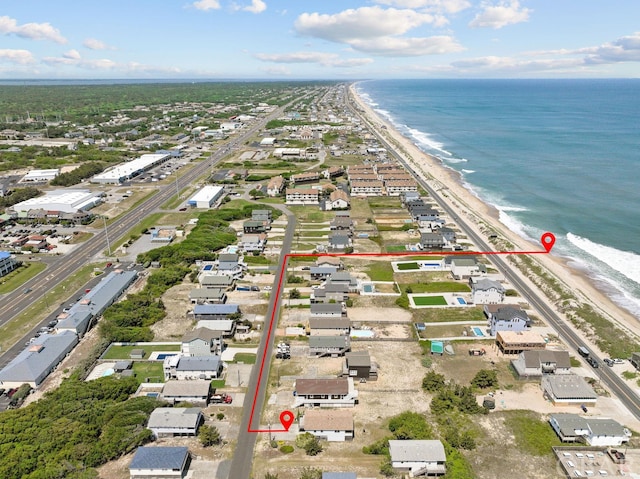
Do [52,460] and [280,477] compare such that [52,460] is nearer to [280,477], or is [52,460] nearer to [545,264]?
[280,477]

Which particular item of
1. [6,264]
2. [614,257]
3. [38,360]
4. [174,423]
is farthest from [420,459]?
[6,264]

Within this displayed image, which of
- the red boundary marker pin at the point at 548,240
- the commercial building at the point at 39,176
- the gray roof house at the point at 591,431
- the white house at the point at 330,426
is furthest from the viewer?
the commercial building at the point at 39,176

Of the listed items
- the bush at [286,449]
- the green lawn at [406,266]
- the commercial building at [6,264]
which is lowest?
the bush at [286,449]

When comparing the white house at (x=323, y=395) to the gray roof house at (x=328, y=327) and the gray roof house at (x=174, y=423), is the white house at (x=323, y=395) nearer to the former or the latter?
the gray roof house at (x=174, y=423)

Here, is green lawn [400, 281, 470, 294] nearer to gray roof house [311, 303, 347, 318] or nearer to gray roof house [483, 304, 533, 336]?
gray roof house [483, 304, 533, 336]

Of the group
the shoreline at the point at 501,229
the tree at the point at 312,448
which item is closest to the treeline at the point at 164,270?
the tree at the point at 312,448

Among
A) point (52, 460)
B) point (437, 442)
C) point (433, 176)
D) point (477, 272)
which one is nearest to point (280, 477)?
point (437, 442)

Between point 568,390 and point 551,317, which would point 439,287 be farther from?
point 568,390
